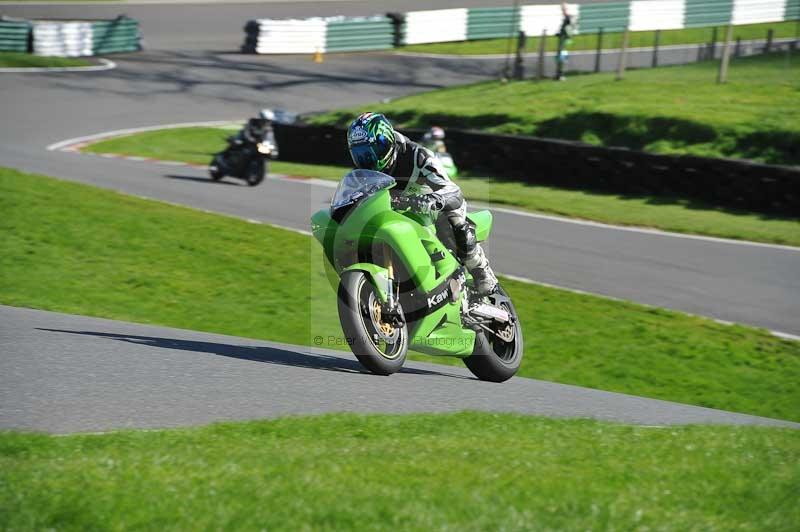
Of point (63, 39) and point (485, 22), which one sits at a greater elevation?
point (485, 22)

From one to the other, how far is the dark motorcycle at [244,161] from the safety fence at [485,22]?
745 inches

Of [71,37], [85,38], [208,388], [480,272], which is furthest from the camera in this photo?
[85,38]

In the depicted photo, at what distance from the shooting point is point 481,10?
41.8m

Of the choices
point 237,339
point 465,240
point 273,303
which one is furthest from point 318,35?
point 465,240

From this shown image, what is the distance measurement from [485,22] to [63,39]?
16.2 meters

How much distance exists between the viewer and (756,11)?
39.3 m

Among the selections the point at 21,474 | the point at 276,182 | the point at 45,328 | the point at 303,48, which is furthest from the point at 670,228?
the point at 303,48

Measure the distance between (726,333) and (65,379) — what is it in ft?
23.7

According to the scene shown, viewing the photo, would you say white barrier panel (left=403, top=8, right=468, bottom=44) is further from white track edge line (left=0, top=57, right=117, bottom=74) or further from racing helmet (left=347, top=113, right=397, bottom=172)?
racing helmet (left=347, top=113, right=397, bottom=172)

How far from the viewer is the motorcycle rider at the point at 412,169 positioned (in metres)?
7.02

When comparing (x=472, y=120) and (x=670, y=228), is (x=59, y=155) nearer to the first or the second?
(x=472, y=120)

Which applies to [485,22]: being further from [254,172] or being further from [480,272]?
[480,272]

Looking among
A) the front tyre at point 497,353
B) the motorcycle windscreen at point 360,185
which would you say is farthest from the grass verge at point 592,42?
the motorcycle windscreen at point 360,185

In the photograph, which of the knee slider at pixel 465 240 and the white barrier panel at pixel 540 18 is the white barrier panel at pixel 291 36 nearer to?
the white barrier panel at pixel 540 18
